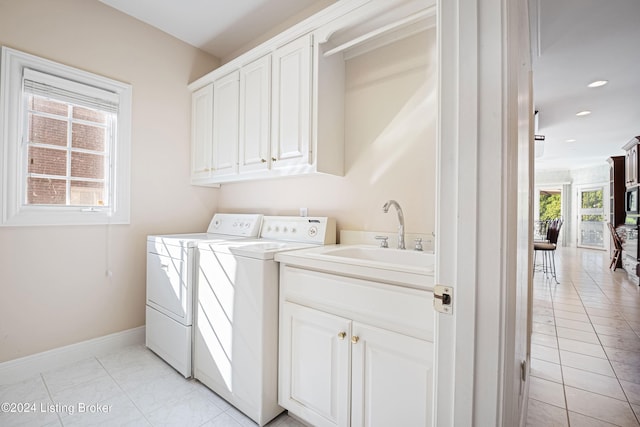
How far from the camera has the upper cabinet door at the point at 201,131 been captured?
2.62m

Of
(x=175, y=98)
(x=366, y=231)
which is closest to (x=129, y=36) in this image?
(x=175, y=98)

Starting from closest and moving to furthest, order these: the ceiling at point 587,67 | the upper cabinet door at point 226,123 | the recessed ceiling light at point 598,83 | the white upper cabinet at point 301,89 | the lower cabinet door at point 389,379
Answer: the lower cabinet door at point 389,379 < the white upper cabinet at point 301,89 < the ceiling at point 587,67 < the upper cabinet door at point 226,123 < the recessed ceiling light at point 598,83

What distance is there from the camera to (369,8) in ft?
5.31

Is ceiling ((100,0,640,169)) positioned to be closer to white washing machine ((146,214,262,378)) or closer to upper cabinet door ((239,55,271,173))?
upper cabinet door ((239,55,271,173))

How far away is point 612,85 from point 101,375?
216 inches

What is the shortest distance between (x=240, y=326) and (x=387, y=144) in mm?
1374

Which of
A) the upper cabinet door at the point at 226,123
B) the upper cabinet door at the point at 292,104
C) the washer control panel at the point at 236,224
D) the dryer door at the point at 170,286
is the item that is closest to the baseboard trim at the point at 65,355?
the dryer door at the point at 170,286

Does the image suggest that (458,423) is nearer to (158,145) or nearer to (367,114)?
(367,114)

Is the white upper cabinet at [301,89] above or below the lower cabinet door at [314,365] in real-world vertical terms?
above

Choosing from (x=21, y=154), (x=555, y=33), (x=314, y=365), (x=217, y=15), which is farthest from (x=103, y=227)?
(x=555, y=33)

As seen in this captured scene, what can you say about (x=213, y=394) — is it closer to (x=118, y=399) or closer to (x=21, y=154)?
(x=118, y=399)

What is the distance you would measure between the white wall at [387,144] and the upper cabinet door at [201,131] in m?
0.98

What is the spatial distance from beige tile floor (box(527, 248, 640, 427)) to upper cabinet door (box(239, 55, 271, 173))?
2299mm

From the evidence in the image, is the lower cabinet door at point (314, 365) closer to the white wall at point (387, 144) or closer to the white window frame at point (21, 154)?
the white wall at point (387, 144)
